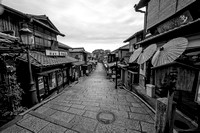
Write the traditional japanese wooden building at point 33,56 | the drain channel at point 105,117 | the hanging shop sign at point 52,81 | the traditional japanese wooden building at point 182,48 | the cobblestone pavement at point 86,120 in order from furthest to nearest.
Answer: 1. the hanging shop sign at point 52,81
2. the traditional japanese wooden building at point 33,56
3. the drain channel at point 105,117
4. the cobblestone pavement at point 86,120
5. the traditional japanese wooden building at point 182,48

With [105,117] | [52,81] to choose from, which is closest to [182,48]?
[105,117]

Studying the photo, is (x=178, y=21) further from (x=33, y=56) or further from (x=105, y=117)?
(x=33, y=56)

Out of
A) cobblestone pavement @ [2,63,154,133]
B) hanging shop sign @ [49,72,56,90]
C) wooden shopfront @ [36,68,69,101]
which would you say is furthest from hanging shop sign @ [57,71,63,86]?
cobblestone pavement @ [2,63,154,133]

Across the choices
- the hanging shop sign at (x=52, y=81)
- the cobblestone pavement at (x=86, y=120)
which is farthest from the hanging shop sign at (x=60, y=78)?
the cobblestone pavement at (x=86, y=120)

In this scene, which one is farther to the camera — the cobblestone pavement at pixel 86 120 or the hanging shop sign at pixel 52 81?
the hanging shop sign at pixel 52 81

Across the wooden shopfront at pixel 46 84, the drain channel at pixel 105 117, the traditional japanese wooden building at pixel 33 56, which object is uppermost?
the traditional japanese wooden building at pixel 33 56

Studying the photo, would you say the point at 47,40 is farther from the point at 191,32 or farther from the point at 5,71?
the point at 191,32

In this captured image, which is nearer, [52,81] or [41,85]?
[41,85]

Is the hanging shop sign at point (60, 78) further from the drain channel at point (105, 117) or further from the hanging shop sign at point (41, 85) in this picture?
the drain channel at point (105, 117)

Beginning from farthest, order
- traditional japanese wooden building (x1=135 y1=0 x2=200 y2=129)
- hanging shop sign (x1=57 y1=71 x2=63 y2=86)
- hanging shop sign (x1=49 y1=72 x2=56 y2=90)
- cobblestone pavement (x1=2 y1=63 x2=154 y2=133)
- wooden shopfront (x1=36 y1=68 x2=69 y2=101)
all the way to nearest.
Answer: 1. hanging shop sign (x1=57 y1=71 x2=63 y2=86)
2. hanging shop sign (x1=49 y1=72 x2=56 y2=90)
3. wooden shopfront (x1=36 y1=68 x2=69 y2=101)
4. cobblestone pavement (x1=2 y1=63 x2=154 y2=133)
5. traditional japanese wooden building (x1=135 y1=0 x2=200 y2=129)

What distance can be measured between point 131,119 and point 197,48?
499 centimetres

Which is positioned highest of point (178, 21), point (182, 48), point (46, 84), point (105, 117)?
point (178, 21)

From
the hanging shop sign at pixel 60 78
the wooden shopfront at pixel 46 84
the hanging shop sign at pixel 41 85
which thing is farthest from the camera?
the hanging shop sign at pixel 60 78

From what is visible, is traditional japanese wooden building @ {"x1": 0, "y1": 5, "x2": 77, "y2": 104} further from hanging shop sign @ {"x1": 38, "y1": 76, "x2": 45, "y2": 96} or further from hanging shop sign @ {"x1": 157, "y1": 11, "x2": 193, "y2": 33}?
hanging shop sign @ {"x1": 157, "y1": 11, "x2": 193, "y2": 33}
